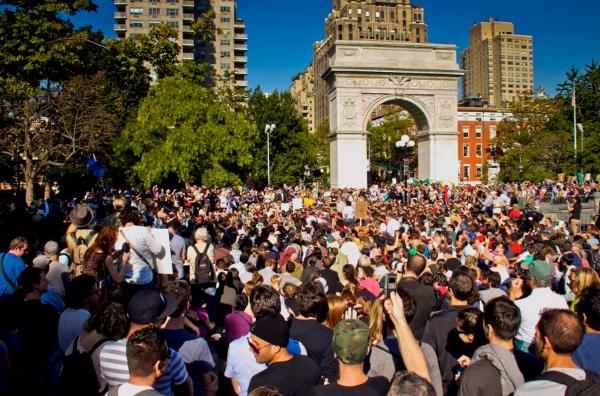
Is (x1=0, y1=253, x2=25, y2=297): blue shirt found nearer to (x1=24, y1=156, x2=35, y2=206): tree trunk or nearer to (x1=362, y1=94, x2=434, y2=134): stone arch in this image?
→ (x1=24, y1=156, x2=35, y2=206): tree trunk

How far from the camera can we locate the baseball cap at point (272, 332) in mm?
3717

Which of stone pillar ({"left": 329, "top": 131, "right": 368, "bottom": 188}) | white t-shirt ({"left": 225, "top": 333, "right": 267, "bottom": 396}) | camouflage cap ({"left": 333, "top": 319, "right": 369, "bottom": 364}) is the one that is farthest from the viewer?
stone pillar ({"left": 329, "top": 131, "right": 368, "bottom": 188})

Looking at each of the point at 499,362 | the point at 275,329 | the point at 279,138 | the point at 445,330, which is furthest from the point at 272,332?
the point at 279,138

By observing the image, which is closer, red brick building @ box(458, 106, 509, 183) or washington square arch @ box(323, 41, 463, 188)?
washington square arch @ box(323, 41, 463, 188)

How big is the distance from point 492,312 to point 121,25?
267 feet

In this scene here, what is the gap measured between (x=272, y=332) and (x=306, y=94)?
173 m

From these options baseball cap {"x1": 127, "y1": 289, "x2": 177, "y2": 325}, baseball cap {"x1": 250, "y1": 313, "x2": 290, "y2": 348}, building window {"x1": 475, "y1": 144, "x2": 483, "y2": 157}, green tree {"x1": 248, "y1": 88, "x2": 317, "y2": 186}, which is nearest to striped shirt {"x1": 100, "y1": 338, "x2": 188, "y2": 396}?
baseball cap {"x1": 127, "y1": 289, "x2": 177, "y2": 325}

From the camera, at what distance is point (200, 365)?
14.5 ft

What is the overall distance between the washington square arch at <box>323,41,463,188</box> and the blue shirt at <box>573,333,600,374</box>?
38.0 meters

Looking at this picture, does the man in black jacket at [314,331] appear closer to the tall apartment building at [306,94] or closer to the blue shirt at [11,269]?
the blue shirt at [11,269]

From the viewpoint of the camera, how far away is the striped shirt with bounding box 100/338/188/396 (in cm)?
366

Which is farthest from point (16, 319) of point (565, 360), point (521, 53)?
point (521, 53)

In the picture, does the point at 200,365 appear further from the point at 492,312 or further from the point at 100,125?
the point at 100,125

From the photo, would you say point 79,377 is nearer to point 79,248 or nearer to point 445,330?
point 445,330
